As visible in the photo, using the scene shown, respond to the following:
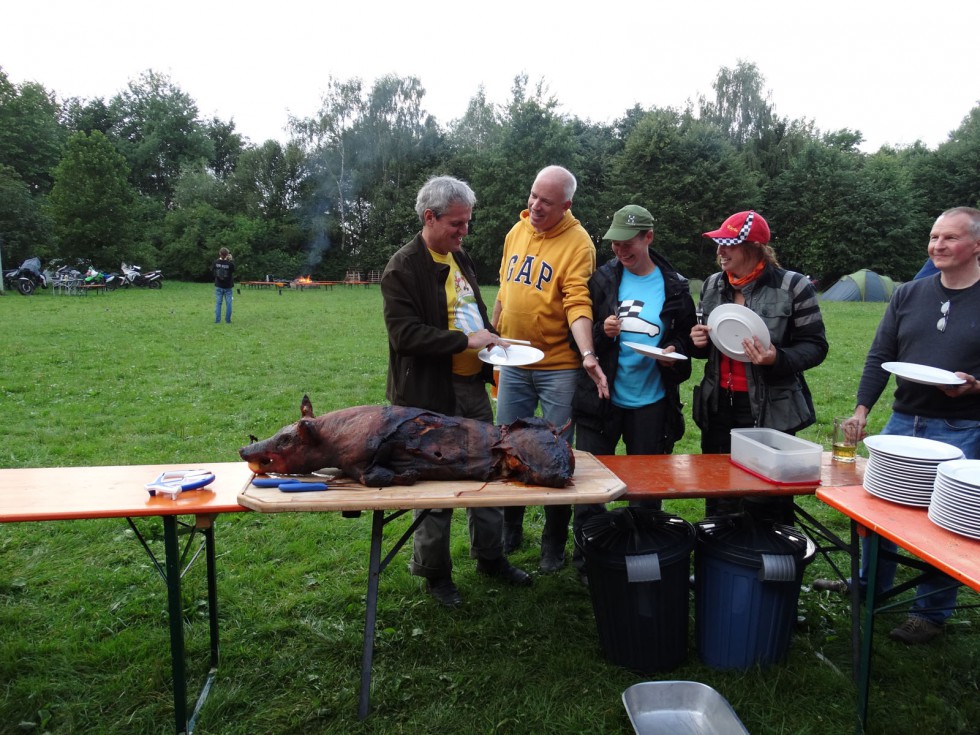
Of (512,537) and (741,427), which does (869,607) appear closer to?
(741,427)

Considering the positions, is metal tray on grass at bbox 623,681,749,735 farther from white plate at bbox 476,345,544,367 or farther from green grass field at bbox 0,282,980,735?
white plate at bbox 476,345,544,367

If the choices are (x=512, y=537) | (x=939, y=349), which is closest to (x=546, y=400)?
(x=512, y=537)

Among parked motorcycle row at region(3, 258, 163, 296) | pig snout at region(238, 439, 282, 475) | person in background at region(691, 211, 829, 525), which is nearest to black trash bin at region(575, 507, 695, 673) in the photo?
person in background at region(691, 211, 829, 525)

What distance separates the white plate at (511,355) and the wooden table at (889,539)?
1.43 m

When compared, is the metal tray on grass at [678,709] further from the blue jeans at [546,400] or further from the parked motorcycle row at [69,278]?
the parked motorcycle row at [69,278]

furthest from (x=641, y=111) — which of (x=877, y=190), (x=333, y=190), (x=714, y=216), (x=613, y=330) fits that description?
(x=613, y=330)

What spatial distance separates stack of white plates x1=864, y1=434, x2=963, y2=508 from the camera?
2.48 m

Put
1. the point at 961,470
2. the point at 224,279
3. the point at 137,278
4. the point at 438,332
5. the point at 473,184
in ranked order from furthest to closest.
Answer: the point at 473,184, the point at 137,278, the point at 224,279, the point at 438,332, the point at 961,470

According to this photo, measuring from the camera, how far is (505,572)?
3941 millimetres

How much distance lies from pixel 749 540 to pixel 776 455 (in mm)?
415

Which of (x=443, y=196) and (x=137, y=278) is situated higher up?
(x=443, y=196)

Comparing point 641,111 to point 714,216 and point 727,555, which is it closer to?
point 714,216

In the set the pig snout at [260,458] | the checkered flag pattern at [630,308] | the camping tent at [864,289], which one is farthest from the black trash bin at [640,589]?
the camping tent at [864,289]

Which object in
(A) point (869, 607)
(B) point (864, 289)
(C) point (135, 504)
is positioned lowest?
(A) point (869, 607)
